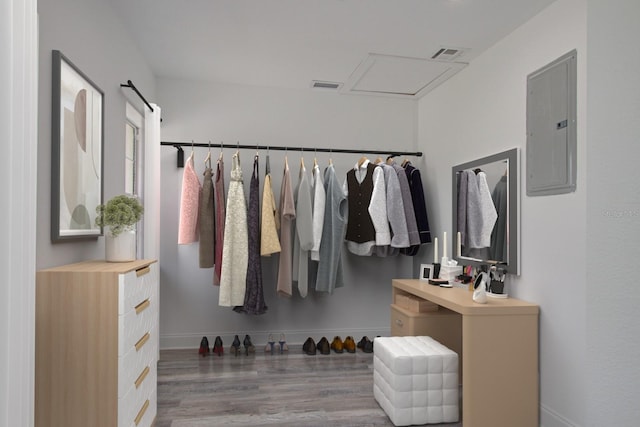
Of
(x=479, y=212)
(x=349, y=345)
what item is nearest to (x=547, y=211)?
(x=479, y=212)

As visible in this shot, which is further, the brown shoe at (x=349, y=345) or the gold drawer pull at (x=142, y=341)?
the brown shoe at (x=349, y=345)

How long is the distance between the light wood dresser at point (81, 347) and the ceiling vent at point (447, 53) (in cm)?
267

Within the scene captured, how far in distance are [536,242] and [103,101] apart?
8.63ft

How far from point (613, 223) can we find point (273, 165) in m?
2.85

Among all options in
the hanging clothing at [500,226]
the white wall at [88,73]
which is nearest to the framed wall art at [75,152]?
the white wall at [88,73]

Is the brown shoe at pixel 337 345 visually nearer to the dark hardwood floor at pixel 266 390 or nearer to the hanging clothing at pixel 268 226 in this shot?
the dark hardwood floor at pixel 266 390

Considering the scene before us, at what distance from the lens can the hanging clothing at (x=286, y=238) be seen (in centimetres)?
375

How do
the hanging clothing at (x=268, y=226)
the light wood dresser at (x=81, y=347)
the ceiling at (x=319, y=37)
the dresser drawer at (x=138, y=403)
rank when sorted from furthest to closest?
1. the hanging clothing at (x=268, y=226)
2. the ceiling at (x=319, y=37)
3. the dresser drawer at (x=138, y=403)
4. the light wood dresser at (x=81, y=347)

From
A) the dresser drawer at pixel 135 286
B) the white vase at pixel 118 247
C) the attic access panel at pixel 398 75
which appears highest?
the attic access panel at pixel 398 75

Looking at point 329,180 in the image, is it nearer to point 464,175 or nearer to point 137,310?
point 464,175

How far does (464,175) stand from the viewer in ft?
11.3

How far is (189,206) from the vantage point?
371cm

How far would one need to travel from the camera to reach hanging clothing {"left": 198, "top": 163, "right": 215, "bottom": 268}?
3709 millimetres

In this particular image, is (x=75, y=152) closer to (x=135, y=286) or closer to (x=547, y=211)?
(x=135, y=286)
